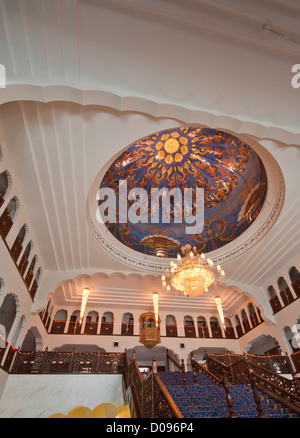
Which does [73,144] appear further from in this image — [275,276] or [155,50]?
[275,276]

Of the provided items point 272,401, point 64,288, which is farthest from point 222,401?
point 64,288

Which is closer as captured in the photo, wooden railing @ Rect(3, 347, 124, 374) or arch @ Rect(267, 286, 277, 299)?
wooden railing @ Rect(3, 347, 124, 374)

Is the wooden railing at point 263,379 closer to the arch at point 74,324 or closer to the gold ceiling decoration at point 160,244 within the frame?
the gold ceiling decoration at point 160,244

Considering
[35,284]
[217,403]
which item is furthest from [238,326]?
[35,284]

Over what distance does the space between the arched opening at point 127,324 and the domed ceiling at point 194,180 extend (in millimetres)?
4410

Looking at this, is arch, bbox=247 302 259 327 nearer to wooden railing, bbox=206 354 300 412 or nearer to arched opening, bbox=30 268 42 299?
wooden railing, bbox=206 354 300 412

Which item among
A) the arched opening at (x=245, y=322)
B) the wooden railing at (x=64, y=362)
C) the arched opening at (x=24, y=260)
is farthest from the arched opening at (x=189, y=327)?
the arched opening at (x=24, y=260)

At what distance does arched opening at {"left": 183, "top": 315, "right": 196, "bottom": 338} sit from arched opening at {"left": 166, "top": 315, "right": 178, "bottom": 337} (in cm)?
56

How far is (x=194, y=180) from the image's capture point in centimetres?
1050

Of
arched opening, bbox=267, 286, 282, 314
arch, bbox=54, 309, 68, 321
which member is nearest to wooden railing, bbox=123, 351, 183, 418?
arched opening, bbox=267, 286, 282, 314

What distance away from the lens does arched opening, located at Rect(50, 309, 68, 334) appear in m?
12.1

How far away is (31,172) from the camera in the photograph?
6.48 meters

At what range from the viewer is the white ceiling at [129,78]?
3.87 meters
